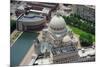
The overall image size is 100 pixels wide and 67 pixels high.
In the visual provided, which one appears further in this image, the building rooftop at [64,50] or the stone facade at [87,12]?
the stone facade at [87,12]

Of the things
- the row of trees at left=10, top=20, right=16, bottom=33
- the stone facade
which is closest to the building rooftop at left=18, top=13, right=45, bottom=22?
the row of trees at left=10, top=20, right=16, bottom=33

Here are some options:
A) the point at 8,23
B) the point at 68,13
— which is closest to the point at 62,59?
the point at 68,13

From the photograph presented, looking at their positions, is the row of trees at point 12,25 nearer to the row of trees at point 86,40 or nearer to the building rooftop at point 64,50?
the building rooftop at point 64,50

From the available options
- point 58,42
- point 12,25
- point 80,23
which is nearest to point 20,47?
point 12,25

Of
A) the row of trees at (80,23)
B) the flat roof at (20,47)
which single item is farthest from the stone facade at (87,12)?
the flat roof at (20,47)

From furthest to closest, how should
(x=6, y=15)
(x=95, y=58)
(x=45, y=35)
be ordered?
(x=95, y=58) < (x=45, y=35) < (x=6, y=15)

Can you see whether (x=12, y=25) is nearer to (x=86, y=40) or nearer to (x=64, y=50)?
(x=64, y=50)

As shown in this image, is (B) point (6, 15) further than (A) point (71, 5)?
No

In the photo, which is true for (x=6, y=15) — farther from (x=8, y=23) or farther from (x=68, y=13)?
(x=68, y=13)
